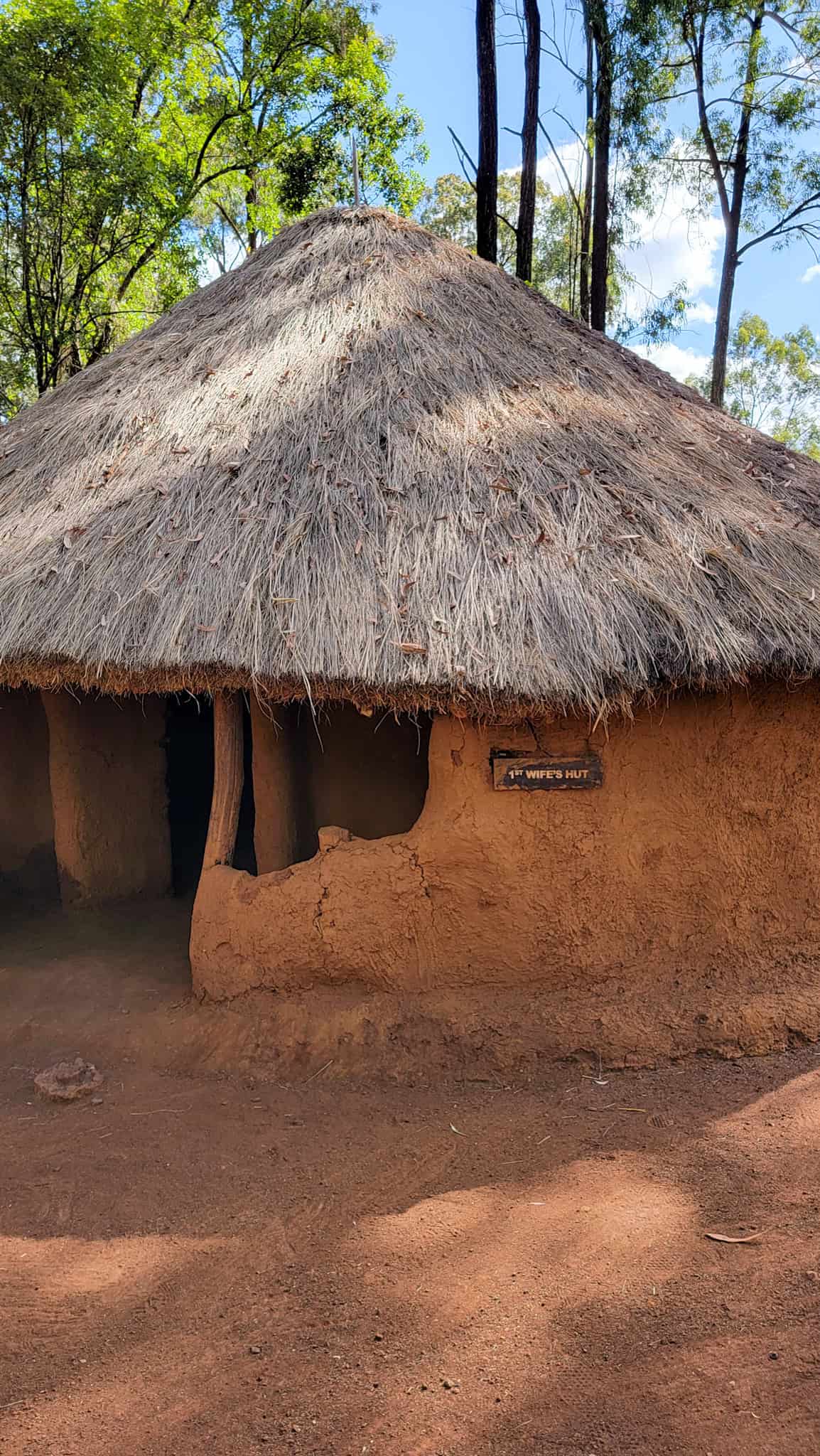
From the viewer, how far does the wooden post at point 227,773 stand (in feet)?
16.5

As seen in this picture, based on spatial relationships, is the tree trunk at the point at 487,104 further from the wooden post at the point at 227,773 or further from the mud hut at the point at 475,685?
the wooden post at the point at 227,773

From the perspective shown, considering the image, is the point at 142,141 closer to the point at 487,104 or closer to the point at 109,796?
the point at 487,104

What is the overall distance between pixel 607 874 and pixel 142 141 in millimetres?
12114

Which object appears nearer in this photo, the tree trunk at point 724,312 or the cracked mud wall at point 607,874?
the cracked mud wall at point 607,874

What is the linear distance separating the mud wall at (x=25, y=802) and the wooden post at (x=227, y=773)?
6.60ft

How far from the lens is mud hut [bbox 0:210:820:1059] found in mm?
4160

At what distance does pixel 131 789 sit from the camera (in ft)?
19.9

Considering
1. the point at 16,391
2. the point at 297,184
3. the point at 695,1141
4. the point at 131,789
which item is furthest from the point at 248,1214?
the point at 297,184

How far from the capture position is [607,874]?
4.37 meters

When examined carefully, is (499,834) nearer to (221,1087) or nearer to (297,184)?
(221,1087)

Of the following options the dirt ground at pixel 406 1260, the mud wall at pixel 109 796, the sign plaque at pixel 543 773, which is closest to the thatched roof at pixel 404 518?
the sign plaque at pixel 543 773

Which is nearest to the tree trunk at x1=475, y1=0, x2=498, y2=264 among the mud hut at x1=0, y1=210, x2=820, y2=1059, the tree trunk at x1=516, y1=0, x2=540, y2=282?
the tree trunk at x1=516, y1=0, x2=540, y2=282

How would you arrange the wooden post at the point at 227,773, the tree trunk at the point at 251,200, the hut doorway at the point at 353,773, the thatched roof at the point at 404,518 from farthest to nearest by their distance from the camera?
the tree trunk at the point at 251,200 < the hut doorway at the point at 353,773 < the wooden post at the point at 227,773 < the thatched roof at the point at 404,518

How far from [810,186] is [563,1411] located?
59.1 ft
